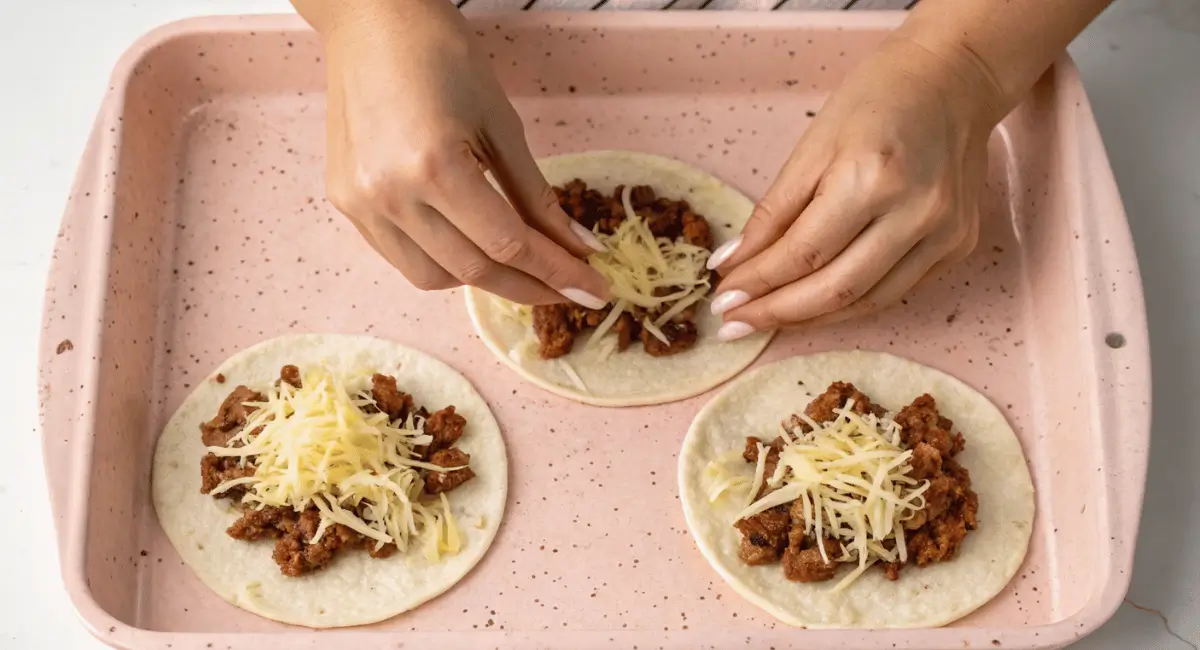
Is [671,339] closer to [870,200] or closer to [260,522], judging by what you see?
[870,200]

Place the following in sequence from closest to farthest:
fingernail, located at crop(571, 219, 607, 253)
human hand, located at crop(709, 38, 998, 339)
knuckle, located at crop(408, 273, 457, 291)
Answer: human hand, located at crop(709, 38, 998, 339) → knuckle, located at crop(408, 273, 457, 291) → fingernail, located at crop(571, 219, 607, 253)

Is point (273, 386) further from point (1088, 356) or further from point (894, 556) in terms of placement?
point (1088, 356)

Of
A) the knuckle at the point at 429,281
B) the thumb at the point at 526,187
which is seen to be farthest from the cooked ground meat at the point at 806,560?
the knuckle at the point at 429,281

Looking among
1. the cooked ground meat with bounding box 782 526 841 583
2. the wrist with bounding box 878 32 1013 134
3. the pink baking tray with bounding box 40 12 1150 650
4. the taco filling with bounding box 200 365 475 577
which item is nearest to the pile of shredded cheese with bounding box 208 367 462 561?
the taco filling with bounding box 200 365 475 577

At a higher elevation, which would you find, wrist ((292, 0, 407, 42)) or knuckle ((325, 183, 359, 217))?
wrist ((292, 0, 407, 42))

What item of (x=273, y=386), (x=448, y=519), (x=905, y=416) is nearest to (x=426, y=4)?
(x=273, y=386)

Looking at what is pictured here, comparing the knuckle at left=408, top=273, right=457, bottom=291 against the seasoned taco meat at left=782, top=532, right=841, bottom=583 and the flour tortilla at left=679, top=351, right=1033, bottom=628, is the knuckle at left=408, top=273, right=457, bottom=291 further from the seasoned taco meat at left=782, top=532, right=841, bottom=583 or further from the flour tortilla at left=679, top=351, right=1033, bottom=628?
the seasoned taco meat at left=782, top=532, right=841, bottom=583

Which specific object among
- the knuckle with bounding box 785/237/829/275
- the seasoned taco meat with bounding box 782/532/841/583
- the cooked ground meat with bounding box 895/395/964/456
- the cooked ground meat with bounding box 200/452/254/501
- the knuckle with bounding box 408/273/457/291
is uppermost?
the knuckle with bounding box 408/273/457/291
